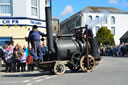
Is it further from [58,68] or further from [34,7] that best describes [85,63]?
[34,7]

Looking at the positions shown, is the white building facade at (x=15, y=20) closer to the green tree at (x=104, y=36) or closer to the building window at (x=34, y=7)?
the building window at (x=34, y=7)

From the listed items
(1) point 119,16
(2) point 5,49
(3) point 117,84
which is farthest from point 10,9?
(1) point 119,16

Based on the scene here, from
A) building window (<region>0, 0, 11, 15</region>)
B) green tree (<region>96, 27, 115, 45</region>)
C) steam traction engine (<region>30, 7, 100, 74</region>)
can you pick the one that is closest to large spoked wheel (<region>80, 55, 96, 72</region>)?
steam traction engine (<region>30, 7, 100, 74</region>)

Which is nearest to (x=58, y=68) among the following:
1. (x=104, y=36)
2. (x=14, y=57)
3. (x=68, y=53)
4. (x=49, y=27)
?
(x=68, y=53)

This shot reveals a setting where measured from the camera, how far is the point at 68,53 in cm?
1122

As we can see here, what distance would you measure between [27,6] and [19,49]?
4.90 meters

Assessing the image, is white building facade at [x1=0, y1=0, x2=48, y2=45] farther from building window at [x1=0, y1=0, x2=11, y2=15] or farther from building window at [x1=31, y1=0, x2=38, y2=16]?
building window at [x1=31, y1=0, x2=38, y2=16]

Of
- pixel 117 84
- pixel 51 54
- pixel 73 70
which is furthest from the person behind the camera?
pixel 73 70

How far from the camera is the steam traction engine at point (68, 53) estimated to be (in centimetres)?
1077

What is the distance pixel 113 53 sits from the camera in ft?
111

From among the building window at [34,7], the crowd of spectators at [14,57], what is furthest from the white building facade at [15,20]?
the crowd of spectators at [14,57]

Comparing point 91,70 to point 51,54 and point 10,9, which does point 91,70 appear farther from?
point 10,9

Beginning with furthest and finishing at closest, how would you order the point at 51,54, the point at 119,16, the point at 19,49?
the point at 119,16, the point at 19,49, the point at 51,54

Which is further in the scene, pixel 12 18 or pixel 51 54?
pixel 12 18
